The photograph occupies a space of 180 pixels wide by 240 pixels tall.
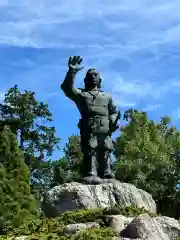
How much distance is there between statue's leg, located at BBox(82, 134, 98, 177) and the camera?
527 inches

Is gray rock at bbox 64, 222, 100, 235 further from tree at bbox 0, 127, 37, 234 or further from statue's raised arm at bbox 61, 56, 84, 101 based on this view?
tree at bbox 0, 127, 37, 234

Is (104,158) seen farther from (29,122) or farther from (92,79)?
(29,122)

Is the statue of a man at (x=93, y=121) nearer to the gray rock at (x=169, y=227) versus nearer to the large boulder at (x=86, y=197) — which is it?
the large boulder at (x=86, y=197)

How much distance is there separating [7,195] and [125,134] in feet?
50.0

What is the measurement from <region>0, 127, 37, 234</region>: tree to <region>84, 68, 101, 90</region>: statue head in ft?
22.7

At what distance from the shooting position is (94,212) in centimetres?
1173

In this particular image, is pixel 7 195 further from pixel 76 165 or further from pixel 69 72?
pixel 76 165

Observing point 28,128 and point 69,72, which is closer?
point 69,72

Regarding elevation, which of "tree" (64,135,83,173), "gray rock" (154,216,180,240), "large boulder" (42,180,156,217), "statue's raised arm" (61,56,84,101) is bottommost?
"gray rock" (154,216,180,240)

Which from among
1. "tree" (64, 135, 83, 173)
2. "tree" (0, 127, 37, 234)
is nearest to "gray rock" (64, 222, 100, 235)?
"tree" (0, 127, 37, 234)

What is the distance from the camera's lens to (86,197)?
1252 centimetres

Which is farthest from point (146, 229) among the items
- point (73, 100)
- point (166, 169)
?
point (166, 169)

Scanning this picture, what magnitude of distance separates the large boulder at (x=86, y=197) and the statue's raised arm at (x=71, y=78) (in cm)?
199

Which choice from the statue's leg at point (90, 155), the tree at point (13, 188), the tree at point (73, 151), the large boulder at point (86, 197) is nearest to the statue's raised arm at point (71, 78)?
the statue's leg at point (90, 155)
